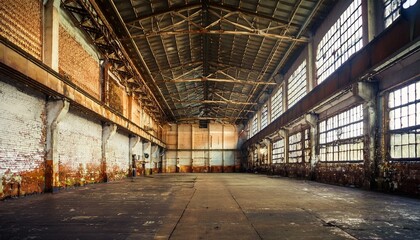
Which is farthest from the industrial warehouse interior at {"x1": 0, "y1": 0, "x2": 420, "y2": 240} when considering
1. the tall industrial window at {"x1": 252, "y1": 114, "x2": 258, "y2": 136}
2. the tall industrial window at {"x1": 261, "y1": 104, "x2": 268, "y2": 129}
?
the tall industrial window at {"x1": 252, "y1": 114, "x2": 258, "y2": 136}

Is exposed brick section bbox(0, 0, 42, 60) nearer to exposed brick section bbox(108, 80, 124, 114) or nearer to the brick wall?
exposed brick section bbox(108, 80, 124, 114)

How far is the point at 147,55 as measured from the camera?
1872cm

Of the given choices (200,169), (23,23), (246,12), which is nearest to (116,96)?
(246,12)

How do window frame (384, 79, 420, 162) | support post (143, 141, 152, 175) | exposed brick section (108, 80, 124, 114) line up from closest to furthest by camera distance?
window frame (384, 79, 420, 162), exposed brick section (108, 80, 124, 114), support post (143, 141, 152, 175)

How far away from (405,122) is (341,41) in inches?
206

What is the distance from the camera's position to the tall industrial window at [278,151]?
2328 centimetres

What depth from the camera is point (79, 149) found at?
12656mm

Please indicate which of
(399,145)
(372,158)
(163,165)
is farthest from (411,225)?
(163,165)

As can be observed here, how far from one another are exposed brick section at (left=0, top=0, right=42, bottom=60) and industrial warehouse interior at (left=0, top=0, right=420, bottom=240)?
5 centimetres

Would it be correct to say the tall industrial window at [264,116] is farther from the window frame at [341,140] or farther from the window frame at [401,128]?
the window frame at [401,128]

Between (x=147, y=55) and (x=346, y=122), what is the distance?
10974mm

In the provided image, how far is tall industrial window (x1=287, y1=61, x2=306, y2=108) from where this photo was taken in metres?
18.0

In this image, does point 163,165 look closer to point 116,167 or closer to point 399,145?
point 116,167

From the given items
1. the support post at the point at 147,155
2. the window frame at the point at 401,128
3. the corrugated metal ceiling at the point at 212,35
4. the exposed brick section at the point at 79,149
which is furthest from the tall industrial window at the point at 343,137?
the support post at the point at 147,155
